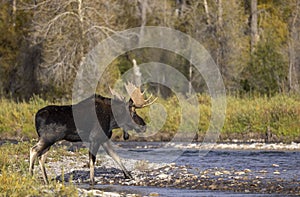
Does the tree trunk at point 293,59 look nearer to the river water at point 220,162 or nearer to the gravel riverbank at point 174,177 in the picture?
the river water at point 220,162

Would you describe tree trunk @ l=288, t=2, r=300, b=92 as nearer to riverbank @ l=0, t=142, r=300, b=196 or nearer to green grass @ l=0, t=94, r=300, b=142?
green grass @ l=0, t=94, r=300, b=142

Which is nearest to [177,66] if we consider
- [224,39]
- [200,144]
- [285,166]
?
[224,39]

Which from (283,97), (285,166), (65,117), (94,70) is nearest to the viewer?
(65,117)

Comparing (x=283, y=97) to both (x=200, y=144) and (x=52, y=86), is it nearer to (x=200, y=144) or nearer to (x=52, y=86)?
(x=200, y=144)

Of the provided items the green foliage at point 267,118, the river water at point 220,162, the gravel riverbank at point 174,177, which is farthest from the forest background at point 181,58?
the gravel riverbank at point 174,177

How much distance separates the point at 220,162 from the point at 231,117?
8617 millimetres

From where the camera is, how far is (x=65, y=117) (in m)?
16.5

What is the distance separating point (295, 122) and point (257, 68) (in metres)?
11.3

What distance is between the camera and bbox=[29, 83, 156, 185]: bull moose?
1642cm

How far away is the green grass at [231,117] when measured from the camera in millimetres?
28453

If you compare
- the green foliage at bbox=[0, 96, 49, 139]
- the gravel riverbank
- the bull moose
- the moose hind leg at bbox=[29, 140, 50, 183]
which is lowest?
the green foliage at bbox=[0, 96, 49, 139]

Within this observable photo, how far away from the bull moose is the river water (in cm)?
126

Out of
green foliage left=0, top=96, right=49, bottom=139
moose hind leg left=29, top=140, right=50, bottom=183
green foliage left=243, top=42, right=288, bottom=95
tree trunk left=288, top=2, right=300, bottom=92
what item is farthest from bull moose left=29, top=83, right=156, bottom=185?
green foliage left=243, top=42, right=288, bottom=95

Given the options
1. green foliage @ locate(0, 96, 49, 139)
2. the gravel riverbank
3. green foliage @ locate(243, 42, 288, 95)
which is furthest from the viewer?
green foliage @ locate(243, 42, 288, 95)
